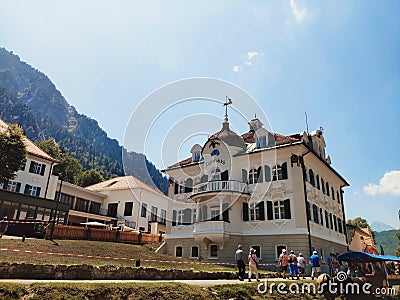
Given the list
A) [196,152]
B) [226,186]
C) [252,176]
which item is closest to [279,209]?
[252,176]

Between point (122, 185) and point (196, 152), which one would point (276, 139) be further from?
point (122, 185)

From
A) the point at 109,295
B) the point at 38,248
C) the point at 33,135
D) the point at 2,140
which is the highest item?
the point at 33,135

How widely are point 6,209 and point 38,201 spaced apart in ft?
10.3

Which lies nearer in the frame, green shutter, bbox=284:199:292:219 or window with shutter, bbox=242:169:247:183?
green shutter, bbox=284:199:292:219

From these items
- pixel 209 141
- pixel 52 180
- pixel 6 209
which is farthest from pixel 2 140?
pixel 209 141

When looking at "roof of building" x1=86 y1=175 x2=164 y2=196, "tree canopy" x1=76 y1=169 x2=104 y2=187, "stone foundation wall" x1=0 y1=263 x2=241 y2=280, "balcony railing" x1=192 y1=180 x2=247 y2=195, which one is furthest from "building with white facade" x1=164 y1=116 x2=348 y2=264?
"tree canopy" x1=76 y1=169 x2=104 y2=187

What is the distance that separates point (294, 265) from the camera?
69.2 ft

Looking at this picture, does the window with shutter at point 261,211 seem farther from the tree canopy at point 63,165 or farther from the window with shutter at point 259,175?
the tree canopy at point 63,165

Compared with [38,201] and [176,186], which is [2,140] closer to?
[38,201]

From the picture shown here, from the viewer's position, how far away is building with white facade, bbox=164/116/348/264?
27141mm

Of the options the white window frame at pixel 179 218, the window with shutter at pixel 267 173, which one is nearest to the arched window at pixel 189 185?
the white window frame at pixel 179 218

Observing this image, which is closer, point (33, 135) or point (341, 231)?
point (341, 231)

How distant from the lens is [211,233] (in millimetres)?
28094

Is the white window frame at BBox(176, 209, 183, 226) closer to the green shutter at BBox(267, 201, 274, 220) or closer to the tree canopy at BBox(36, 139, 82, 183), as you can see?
the green shutter at BBox(267, 201, 274, 220)
